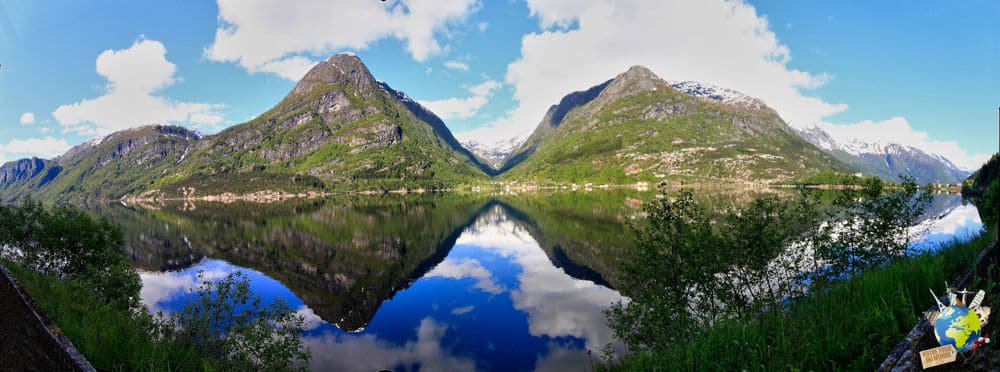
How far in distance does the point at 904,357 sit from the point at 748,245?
1737 cm

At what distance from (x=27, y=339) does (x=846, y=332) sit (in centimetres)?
888

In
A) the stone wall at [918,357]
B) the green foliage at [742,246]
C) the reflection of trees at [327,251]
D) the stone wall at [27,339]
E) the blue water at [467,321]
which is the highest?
the stone wall at [27,339]

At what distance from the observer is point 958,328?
2.94 meters

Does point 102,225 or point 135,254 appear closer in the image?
point 102,225

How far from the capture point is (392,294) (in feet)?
144

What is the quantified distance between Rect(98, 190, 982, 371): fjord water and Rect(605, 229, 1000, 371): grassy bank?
89.6 inches

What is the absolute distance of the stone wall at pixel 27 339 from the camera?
3.61m

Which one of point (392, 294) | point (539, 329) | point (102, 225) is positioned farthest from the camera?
point (392, 294)

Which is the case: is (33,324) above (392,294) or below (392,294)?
above

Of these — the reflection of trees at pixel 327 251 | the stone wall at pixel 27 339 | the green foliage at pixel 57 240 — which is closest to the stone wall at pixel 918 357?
the stone wall at pixel 27 339

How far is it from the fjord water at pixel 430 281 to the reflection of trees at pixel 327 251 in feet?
0.94

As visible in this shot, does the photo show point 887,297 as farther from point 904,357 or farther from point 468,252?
point 468,252

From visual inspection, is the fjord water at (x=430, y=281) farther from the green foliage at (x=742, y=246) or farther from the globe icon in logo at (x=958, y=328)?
the globe icon in logo at (x=958, y=328)

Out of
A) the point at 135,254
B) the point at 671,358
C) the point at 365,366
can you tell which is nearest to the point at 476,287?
the point at 365,366
